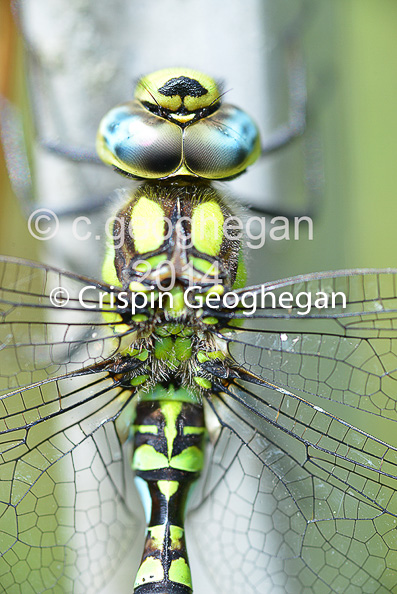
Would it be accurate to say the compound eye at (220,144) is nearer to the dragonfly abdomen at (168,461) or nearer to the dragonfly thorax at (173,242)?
the dragonfly thorax at (173,242)

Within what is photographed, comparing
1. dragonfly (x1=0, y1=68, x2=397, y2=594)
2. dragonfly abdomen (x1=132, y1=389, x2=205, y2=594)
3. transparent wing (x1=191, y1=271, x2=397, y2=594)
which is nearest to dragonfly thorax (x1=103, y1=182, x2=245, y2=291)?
dragonfly (x1=0, y1=68, x2=397, y2=594)

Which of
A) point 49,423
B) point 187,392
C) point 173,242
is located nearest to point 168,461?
point 187,392

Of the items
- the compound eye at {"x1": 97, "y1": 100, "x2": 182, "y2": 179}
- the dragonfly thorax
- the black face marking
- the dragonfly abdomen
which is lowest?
the dragonfly abdomen

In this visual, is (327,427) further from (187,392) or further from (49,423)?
(49,423)

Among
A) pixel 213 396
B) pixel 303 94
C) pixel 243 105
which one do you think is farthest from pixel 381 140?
pixel 213 396

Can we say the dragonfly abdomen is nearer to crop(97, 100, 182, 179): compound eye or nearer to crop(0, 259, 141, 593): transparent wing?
crop(0, 259, 141, 593): transparent wing

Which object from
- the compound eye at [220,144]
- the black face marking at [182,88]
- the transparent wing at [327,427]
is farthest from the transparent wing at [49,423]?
the black face marking at [182,88]

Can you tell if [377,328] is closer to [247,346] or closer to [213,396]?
[247,346]
